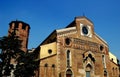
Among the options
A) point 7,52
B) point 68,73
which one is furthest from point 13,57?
point 68,73

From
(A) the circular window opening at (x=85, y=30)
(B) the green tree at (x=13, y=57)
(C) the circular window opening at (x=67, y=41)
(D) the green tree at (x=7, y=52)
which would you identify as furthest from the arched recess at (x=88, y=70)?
(D) the green tree at (x=7, y=52)

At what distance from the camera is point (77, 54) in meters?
27.6

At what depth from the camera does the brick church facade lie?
83.0 ft

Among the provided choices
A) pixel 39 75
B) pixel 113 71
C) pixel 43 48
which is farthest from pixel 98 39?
pixel 39 75

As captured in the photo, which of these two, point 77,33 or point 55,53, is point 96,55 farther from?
point 55,53

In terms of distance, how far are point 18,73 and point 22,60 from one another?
1.76 meters

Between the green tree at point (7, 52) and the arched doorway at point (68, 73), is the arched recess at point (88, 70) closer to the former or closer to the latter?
the arched doorway at point (68, 73)

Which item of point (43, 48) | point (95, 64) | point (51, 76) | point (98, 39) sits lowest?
point (51, 76)

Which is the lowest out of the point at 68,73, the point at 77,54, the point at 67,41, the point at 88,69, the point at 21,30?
the point at 68,73

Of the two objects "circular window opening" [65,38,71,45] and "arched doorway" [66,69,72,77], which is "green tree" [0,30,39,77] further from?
"circular window opening" [65,38,71,45]

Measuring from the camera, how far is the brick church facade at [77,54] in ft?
83.0

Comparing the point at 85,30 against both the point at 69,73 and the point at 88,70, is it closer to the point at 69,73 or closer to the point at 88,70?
the point at 88,70

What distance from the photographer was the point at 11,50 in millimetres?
22172

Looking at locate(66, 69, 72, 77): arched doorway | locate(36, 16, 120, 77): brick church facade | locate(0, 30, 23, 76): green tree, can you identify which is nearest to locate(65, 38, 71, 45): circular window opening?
locate(36, 16, 120, 77): brick church facade
